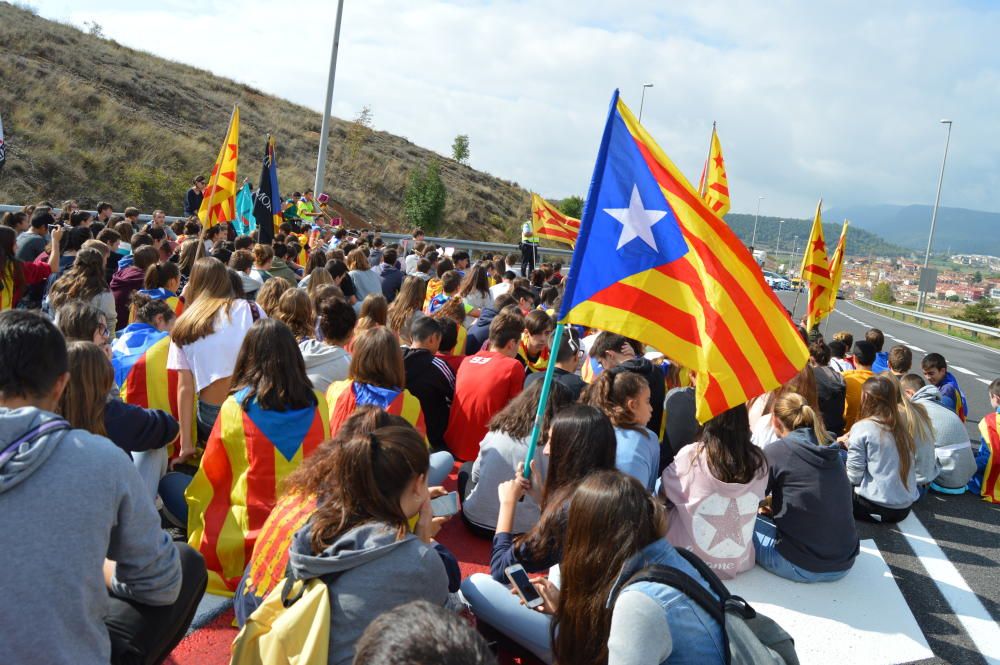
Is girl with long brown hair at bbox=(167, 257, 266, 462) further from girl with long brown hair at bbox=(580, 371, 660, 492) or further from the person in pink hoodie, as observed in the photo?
the person in pink hoodie

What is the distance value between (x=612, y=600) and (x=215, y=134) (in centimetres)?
3652

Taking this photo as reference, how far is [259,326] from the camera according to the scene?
391cm

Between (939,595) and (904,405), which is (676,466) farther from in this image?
(904,405)

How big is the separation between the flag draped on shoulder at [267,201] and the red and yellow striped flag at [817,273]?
8001mm

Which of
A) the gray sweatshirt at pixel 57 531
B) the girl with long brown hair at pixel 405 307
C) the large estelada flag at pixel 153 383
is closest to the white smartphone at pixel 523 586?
the gray sweatshirt at pixel 57 531

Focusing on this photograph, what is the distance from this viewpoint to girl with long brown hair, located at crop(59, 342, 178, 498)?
3.12 m

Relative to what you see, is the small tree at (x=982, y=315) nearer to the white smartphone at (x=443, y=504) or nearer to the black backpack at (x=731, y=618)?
the white smartphone at (x=443, y=504)

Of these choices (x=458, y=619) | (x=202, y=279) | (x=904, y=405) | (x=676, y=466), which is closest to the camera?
(x=458, y=619)

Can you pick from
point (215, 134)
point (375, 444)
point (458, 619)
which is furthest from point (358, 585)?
point (215, 134)

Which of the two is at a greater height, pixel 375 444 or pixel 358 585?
pixel 375 444

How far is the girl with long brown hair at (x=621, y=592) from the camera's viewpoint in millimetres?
2307

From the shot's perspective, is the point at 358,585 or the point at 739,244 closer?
the point at 358,585

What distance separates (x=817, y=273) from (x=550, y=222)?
4.84 meters

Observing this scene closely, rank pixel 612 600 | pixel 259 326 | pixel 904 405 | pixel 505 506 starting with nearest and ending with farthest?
pixel 612 600 < pixel 505 506 < pixel 259 326 < pixel 904 405
